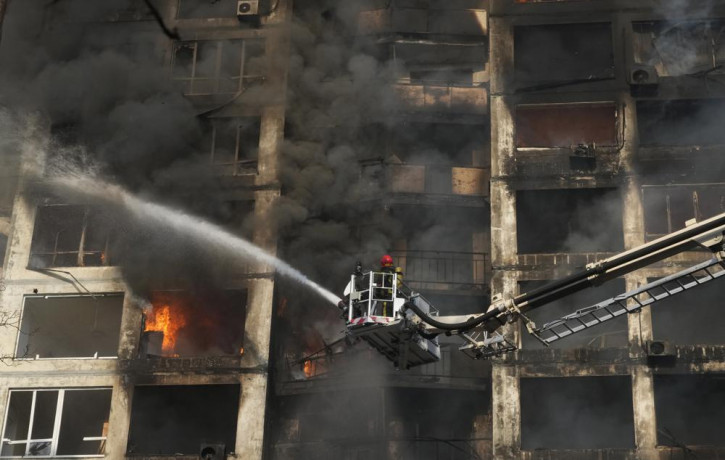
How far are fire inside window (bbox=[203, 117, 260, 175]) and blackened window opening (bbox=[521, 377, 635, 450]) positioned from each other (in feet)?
37.8

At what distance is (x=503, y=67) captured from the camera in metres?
32.1

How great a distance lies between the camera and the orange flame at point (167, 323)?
32344 millimetres

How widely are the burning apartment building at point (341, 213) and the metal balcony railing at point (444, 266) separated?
0.10 metres

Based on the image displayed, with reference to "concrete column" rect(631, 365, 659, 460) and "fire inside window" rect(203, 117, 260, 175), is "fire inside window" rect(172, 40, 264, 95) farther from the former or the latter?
"concrete column" rect(631, 365, 659, 460)

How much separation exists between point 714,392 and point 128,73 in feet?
69.2

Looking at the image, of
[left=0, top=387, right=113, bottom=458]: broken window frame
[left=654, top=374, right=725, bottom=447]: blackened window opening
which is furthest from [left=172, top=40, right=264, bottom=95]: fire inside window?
[left=654, top=374, right=725, bottom=447]: blackened window opening

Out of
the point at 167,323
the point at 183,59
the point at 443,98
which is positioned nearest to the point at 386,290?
the point at 167,323

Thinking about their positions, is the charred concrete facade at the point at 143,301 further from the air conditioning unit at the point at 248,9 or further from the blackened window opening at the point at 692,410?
the blackened window opening at the point at 692,410

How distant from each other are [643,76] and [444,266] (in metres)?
8.44

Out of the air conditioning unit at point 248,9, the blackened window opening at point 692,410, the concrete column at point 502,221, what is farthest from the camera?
the air conditioning unit at point 248,9

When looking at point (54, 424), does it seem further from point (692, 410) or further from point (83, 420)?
point (692, 410)

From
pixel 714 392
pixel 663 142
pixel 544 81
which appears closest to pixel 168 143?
pixel 544 81

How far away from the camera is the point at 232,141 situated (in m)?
33.8

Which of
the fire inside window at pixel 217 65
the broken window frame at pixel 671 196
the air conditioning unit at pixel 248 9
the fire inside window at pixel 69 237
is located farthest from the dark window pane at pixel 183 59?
the broken window frame at pixel 671 196
